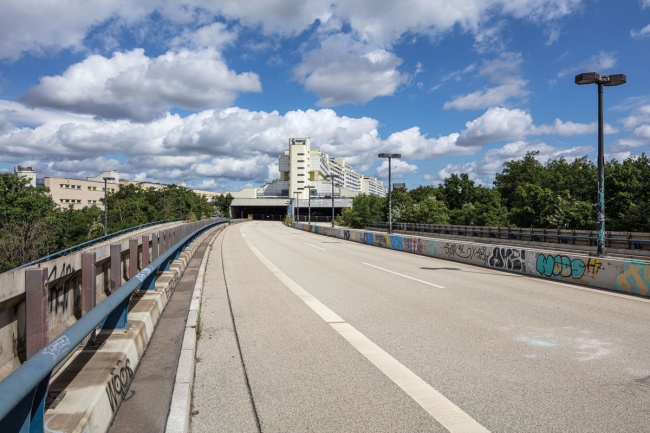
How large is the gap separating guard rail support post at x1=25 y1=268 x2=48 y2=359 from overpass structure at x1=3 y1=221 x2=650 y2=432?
26.8 inches

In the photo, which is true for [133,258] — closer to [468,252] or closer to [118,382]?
[118,382]

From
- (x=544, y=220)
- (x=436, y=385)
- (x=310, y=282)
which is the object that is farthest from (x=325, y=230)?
(x=436, y=385)

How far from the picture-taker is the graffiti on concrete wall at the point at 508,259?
53.9 ft

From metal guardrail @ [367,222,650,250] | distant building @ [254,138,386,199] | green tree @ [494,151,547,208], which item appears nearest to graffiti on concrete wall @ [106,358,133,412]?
metal guardrail @ [367,222,650,250]

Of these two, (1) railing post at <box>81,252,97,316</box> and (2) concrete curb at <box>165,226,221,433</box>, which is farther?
(1) railing post at <box>81,252,97,316</box>

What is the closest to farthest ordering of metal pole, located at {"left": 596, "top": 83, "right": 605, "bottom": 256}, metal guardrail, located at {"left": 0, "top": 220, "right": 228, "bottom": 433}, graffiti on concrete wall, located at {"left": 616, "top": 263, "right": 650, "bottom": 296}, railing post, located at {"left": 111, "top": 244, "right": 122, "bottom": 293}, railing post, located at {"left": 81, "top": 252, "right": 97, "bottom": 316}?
metal guardrail, located at {"left": 0, "top": 220, "right": 228, "bottom": 433}
railing post, located at {"left": 81, "top": 252, "right": 97, "bottom": 316}
railing post, located at {"left": 111, "top": 244, "right": 122, "bottom": 293}
graffiti on concrete wall, located at {"left": 616, "top": 263, "right": 650, "bottom": 296}
metal pole, located at {"left": 596, "top": 83, "right": 605, "bottom": 256}

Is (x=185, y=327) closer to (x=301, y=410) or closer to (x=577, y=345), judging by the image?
(x=301, y=410)

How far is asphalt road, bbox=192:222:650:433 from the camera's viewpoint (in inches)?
164

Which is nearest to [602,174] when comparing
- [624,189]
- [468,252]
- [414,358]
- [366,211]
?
[468,252]

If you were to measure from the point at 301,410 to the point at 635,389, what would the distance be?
3625 millimetres

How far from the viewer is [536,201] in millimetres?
52094

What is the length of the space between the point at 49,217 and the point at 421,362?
77640mm

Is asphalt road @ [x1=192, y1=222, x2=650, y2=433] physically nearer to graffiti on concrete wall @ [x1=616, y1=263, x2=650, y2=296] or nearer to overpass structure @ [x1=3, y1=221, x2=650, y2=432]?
overpass structure @ [x1=3, y1=221, x2=650, y2=432]

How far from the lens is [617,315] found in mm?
8930
